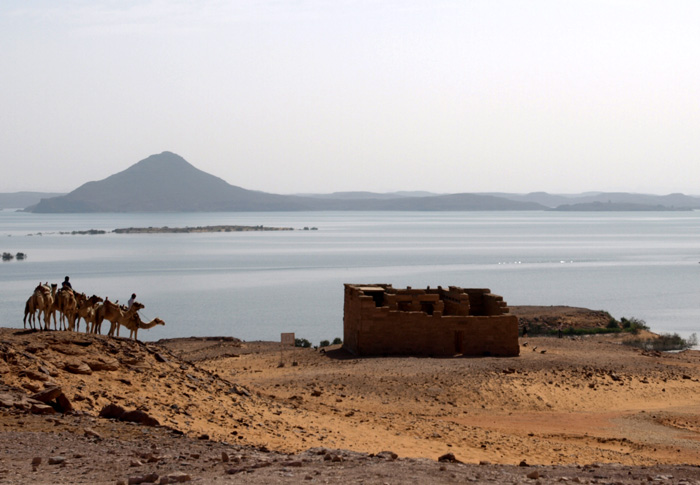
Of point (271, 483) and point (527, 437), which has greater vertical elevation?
point (271, 483)

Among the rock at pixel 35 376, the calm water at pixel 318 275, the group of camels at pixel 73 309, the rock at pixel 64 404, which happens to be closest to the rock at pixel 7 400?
the rock at pixel 64 404

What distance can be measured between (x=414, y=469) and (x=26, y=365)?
7.72m

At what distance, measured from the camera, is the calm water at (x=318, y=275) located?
63.9 m

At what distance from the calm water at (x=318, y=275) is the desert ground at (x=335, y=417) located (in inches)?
1078

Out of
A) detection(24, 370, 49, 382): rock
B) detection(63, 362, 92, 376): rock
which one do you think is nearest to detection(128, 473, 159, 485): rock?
detection(24, 370, 49, 382): rock

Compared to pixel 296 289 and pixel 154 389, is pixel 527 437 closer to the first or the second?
pixel 154 389

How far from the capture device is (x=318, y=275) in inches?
3915

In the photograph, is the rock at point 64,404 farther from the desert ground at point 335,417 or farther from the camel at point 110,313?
the camel at point 110,313

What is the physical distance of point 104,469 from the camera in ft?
34.5

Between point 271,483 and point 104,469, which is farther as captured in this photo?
point 104,469

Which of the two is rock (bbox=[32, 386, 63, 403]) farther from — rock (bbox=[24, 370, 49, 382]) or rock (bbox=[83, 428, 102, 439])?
rock (bbox=[83, 428, 102, 439])

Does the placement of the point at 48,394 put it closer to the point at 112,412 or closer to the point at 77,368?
the point at 112,412

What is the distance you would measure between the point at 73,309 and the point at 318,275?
261 ft

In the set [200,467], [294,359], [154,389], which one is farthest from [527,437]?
[294,359]
